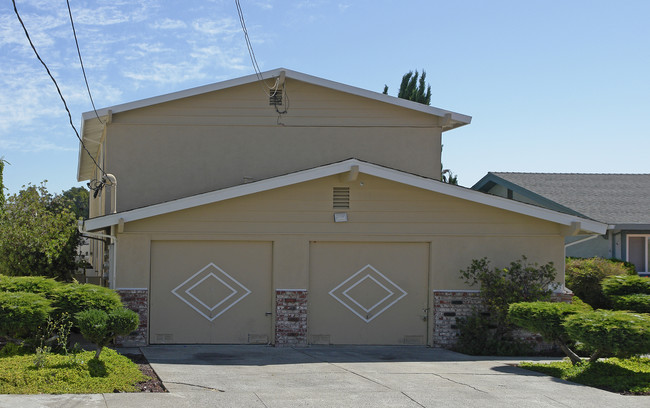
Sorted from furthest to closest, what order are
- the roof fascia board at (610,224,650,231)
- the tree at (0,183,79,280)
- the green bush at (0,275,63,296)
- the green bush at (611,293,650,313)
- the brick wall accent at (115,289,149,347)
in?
the roof fascia board at (610,224,650,231)
the tree at (0,183,79,280)
the green bush at (611,293,650,313)
the brick wall accent at (115,289,149,347)
the green bush at (0,275,63,296)

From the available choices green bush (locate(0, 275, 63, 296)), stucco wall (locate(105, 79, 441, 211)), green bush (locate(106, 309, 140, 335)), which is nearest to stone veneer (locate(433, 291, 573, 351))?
stucco wall (locate(105, 79, 441, 211))

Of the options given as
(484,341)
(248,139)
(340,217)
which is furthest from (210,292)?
(484,341)

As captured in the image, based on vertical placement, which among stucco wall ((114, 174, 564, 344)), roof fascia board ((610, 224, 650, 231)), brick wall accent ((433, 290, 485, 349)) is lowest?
brick wall accent ((433, 290, 485, 349))

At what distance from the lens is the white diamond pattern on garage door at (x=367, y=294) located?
565 inches

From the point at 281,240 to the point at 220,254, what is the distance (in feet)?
4.07

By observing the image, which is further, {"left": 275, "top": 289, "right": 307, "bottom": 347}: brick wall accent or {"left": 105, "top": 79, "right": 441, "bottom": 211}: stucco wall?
{"left": 105, "top": 79, "right": 441, "bottom": 211}: stucco wall

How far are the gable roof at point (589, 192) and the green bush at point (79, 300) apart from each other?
53.5 feet

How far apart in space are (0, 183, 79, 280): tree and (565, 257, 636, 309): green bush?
14260 millimetres

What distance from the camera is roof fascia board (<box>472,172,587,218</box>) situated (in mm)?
23297

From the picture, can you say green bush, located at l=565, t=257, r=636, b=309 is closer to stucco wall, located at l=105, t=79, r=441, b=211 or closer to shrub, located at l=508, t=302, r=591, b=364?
stucco wall, located at l=105, t=79, r=441, b=211

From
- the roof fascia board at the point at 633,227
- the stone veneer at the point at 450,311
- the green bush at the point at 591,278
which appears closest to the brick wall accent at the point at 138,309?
the stone veneer at the point at 450,311

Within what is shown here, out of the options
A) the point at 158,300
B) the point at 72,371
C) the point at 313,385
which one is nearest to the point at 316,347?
the point at 158,300

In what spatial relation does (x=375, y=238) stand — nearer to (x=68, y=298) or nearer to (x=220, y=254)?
(x=220, y=254)

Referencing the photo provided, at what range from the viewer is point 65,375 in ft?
29.7
